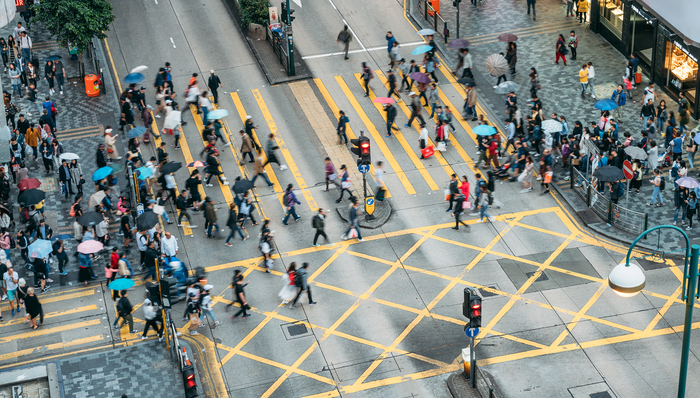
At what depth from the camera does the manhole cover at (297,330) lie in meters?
27.3

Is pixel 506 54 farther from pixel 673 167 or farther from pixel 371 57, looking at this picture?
pixel 673 167

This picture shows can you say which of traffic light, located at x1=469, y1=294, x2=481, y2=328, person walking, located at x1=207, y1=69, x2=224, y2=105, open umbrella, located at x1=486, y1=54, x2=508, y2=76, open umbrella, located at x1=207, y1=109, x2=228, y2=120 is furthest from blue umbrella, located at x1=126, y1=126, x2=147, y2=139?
traffic light, located at x1=469, y1=294, x2=481, y2=328

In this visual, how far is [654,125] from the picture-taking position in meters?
35.3

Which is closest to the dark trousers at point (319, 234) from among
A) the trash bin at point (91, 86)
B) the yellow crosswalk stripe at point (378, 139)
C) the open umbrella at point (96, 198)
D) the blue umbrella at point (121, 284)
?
the yellow crosswalk stripe at point (378, 139)

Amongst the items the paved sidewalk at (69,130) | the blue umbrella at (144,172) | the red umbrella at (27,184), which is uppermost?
the red umbrella at (27,184)

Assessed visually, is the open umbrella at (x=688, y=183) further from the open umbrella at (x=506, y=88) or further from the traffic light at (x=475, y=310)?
the traffic light at (x=475, y=310)

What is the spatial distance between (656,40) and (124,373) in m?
26.5

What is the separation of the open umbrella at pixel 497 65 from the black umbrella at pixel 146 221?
1649 centimetres

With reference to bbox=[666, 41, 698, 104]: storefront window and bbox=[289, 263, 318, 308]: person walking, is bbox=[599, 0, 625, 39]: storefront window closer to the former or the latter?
bbox=[666, 41, 698, 104]: storefront window

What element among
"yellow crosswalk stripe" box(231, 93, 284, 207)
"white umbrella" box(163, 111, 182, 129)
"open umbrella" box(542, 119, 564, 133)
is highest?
"white umbrella" box(163, 111, 182, 129)

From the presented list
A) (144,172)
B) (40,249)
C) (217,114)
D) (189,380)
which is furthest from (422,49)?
(189,380)

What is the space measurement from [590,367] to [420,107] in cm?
1565

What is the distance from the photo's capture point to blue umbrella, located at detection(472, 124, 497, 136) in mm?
34438

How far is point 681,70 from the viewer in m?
38.5
